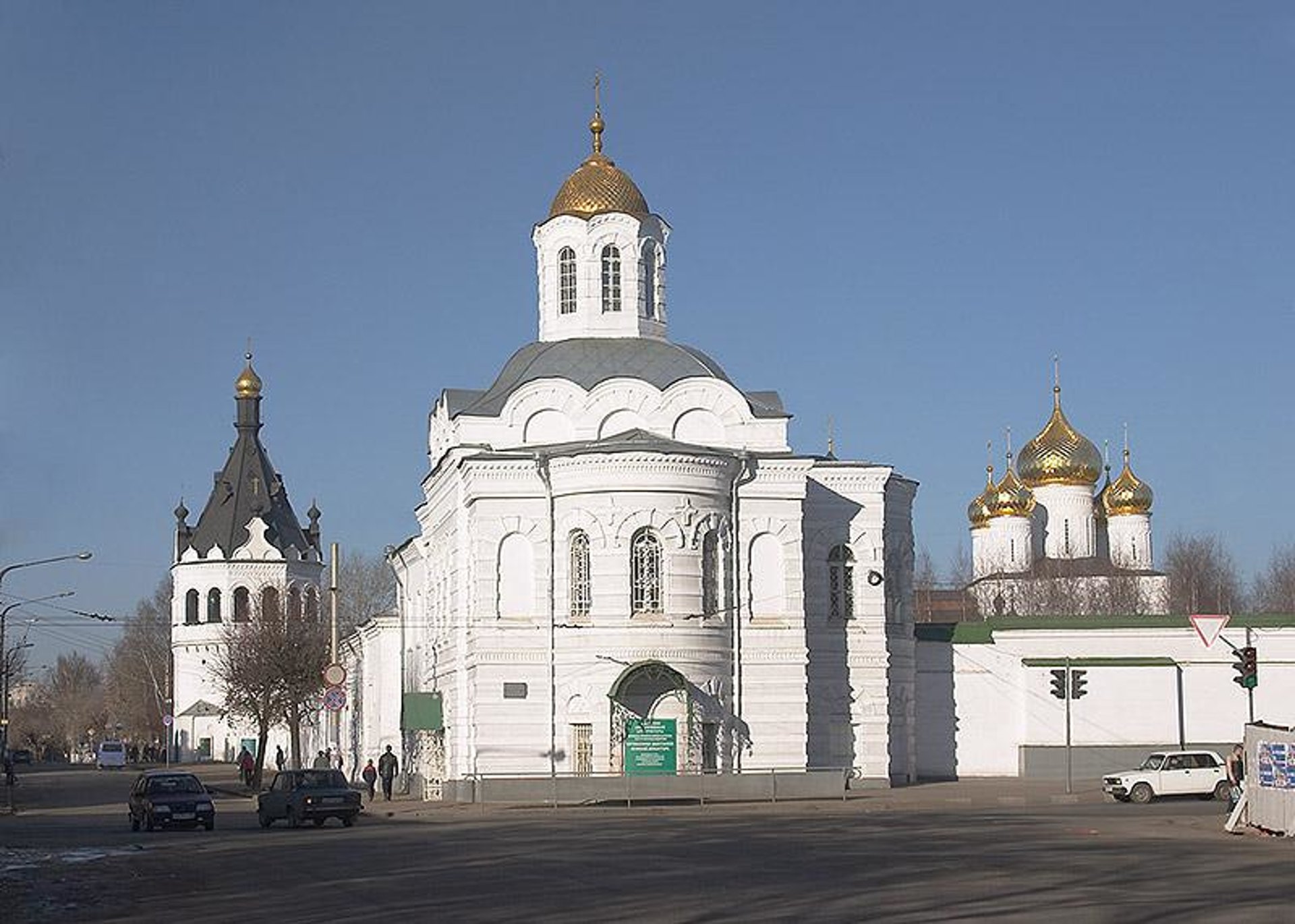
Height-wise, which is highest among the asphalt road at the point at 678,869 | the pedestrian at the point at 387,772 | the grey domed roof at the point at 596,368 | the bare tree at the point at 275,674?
the grey domed roof at the point at 596,368

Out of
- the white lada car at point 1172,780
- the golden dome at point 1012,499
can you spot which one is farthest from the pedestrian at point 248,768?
the golden dome at point 1012,499

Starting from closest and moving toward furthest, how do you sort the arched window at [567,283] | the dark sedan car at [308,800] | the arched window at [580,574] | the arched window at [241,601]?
the dark sedan car at [308,800], the arched window at [580,574], the arched window at [567,283], the arched window at [241,601]

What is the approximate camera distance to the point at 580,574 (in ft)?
170

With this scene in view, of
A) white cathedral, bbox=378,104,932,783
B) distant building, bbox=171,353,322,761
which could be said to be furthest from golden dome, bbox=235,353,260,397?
white cathedral, bbox=378,104,932,783

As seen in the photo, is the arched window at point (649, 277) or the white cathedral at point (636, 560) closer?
the white cathedral at point (636, 560)

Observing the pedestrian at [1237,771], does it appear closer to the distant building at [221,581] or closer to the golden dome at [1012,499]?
the golden dome at [1012,499]

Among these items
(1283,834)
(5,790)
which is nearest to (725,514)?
(1283,834)

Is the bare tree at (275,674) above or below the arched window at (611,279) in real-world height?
below

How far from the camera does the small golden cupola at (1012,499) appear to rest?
107312mm

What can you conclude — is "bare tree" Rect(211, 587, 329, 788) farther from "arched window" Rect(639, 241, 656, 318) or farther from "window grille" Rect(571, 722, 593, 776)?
"window grille" Rect(571, 722, 593, 776)

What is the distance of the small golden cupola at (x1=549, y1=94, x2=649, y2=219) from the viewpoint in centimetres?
5909

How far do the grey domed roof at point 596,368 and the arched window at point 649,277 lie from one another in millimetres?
1729

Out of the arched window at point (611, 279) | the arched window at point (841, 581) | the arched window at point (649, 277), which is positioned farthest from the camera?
the arched window at point (649, 277)

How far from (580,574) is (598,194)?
13050 mm
